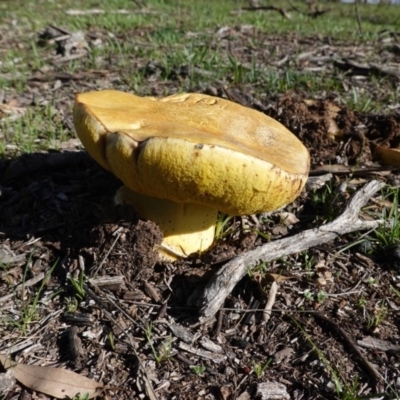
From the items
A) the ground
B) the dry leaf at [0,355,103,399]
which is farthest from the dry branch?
the dry leaf at [0,355,103,399]

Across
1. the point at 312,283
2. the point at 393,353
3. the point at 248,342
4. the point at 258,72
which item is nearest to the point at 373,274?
the point at 312,283

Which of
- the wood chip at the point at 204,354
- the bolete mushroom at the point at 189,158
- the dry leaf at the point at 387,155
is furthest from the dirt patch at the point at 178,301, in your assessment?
the dry leaf at the point at 387,155

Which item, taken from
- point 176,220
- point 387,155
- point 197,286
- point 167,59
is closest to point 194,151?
point 176,220

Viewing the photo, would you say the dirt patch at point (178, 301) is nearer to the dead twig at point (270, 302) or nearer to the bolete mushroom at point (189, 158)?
the dead twig at point (270, 302)

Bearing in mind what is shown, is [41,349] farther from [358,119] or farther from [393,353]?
[358,119]

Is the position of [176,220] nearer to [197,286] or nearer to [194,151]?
[197,286]
